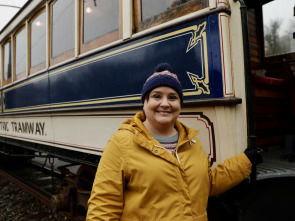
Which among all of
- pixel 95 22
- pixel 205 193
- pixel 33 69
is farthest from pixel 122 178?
pixel 33 69

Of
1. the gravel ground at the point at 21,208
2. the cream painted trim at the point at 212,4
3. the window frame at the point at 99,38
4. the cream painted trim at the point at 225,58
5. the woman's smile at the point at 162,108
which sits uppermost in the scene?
the window frame at the point at 99,38

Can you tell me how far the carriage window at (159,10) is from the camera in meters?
1.70

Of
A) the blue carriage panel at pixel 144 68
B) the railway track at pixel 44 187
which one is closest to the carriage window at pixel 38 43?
the blue carriage panel at pixel 144 68

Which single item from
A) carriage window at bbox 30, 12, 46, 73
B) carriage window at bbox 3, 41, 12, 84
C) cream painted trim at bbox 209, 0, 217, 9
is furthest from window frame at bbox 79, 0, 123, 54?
carriage window at bbox 3, 41, 12, 84

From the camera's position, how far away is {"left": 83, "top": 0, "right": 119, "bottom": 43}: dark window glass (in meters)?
2.26

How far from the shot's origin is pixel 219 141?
5.14 feet

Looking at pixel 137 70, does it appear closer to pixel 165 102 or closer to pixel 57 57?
pixel 165 102

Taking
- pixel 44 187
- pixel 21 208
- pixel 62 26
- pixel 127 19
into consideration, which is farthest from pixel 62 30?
pixel 44 187

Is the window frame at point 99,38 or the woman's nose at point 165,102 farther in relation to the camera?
the window frame at point 99,38

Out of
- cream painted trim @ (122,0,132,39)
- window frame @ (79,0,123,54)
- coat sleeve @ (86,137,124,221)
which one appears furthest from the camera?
window frame @ (79,0,123,54)

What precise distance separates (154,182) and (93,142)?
1403 millimetres

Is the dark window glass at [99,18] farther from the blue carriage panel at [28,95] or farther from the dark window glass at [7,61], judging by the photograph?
the dark window glass at [7,61]

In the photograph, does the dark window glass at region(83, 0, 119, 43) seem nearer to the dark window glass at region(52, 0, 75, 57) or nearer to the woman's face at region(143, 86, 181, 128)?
the dark window glass at region(52, 0, 75, 57)

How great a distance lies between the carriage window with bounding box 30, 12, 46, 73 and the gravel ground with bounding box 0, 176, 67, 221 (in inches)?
80.4
